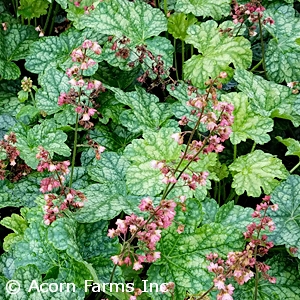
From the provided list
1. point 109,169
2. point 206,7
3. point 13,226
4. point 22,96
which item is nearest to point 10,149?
point 13,226

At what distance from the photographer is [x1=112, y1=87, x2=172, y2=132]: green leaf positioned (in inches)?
98.4

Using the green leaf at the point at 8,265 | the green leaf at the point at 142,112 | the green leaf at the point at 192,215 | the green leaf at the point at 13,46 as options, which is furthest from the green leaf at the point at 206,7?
the green leaf at the point at 8,265

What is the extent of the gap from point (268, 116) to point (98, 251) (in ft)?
3.52

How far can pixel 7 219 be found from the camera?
2143 millimetres

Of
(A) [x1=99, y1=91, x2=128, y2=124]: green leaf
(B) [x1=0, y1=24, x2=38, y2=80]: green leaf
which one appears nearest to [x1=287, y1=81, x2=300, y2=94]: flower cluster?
(A) [x1=99, y1=91, x2=128, y2=124]: green leaf

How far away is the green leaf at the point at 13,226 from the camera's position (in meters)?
2.10

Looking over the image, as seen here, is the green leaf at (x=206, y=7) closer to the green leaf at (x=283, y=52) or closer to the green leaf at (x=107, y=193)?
the green leaf at (x=283, y=52)

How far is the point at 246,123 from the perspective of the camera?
7.96 feet

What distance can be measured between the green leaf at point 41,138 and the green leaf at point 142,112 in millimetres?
327

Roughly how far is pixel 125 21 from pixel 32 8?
2.23 feet

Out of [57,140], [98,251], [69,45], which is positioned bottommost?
[98,251]

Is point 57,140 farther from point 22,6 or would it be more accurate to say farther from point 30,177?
point 22,6

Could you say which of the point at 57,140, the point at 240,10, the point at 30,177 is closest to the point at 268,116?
the point at 240,10

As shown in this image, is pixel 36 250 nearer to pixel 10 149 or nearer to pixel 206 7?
pixel 10 149
